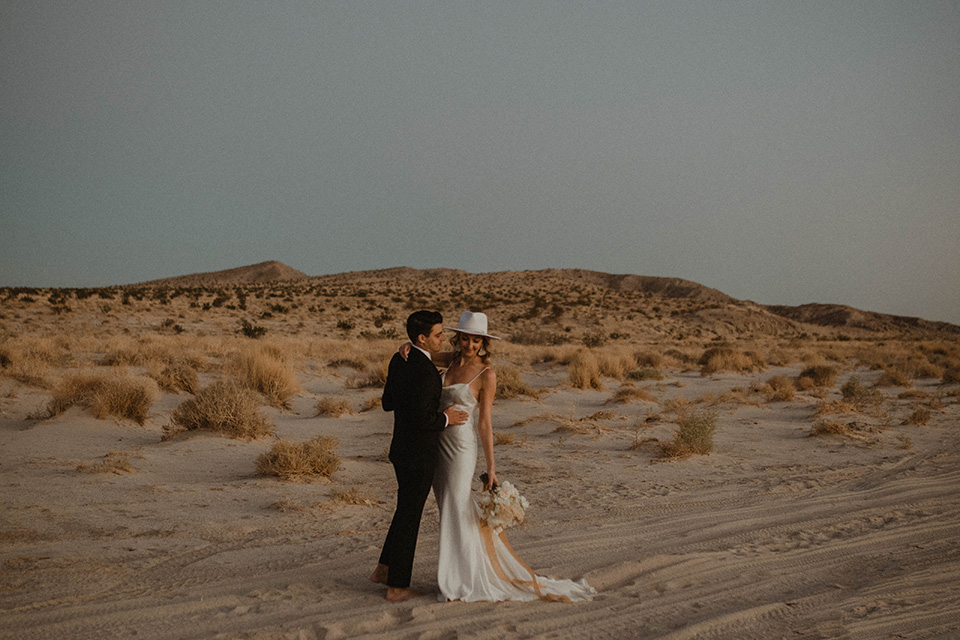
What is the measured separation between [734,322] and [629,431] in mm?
51588

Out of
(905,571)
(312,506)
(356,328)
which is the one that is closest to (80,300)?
(356,328)

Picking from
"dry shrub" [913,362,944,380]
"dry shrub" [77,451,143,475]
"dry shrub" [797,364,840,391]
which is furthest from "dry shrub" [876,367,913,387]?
"dry shrub" [77,451,143,475]

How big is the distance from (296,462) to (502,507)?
4.99 meters

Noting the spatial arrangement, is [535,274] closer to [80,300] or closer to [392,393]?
[80,300]

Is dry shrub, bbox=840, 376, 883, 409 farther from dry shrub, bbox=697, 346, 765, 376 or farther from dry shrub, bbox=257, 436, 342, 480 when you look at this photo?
dry shrub, bbox=257, 436, 342, 480

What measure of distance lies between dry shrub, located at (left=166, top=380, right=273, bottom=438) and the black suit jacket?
23.7 ft

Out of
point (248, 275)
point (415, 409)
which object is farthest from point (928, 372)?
point (248, 275)

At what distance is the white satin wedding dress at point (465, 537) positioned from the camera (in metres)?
4.71

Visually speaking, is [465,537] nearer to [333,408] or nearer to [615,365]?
[333,408]

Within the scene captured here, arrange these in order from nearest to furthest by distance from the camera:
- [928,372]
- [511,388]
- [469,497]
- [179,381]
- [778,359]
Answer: [469,497] < [179,381] < [511,388] < [928,372] < [778,359]

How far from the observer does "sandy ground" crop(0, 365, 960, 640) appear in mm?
4516

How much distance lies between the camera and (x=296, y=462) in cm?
888

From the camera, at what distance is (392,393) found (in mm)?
4730

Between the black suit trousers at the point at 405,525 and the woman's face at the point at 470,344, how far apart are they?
84cm
